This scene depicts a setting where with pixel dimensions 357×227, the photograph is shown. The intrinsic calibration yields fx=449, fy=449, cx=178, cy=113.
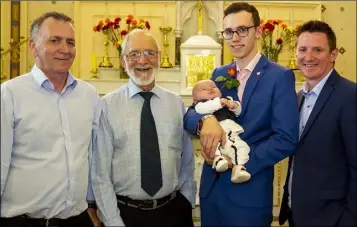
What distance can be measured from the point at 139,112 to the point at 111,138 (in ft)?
→ 0.61

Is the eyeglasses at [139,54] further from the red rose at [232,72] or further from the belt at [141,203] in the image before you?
the belt at [141,203]

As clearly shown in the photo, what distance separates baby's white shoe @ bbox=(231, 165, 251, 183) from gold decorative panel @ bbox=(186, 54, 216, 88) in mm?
2198

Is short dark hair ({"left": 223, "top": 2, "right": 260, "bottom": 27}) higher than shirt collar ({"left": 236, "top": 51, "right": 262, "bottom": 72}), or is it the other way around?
short dark hair ({"left": 223, "top": 2, "right": 260, "bottom": 27})

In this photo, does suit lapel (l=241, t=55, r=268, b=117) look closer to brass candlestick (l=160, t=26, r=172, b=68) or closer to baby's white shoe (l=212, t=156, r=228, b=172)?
baby's white shoe (l=212, t=156, r=228, b=172)

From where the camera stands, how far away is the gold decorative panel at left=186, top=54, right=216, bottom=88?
13.4 feet

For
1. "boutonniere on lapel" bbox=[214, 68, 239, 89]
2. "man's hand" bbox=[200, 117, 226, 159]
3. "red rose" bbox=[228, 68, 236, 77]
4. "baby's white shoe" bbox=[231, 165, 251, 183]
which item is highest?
"red rose" bbox=[228, 68, 236, 77]

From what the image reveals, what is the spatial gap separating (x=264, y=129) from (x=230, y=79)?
0.95ft

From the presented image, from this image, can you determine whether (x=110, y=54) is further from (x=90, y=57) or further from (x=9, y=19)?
(x=9, y=19)

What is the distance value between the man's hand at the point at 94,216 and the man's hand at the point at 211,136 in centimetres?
68

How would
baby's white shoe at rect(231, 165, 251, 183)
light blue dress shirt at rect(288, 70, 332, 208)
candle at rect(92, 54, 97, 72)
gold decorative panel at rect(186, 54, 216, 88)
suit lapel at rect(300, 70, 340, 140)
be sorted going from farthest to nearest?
1. candle at rect(92, 54, 97, 72)
2. gold decorative panel at rect(186, 54, 216, 88)
3. light blue dress shirt at rect(288, 70, 332, 208)
4. suit lapel at rect(300, 70, 340, 140)
5. baby's white shoe at rect(231, 165, 251, 183)

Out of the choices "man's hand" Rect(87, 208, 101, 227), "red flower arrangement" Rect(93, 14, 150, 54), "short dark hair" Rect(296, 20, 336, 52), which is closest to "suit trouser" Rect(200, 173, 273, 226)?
"man's hand" Rect(87, 208, 101, 227)

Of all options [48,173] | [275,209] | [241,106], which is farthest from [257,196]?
[275,209]

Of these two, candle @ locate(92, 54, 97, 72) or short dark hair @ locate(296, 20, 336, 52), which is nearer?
short dark hair @ locate(296, 20, 336, 52)

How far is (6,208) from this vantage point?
2.00m
